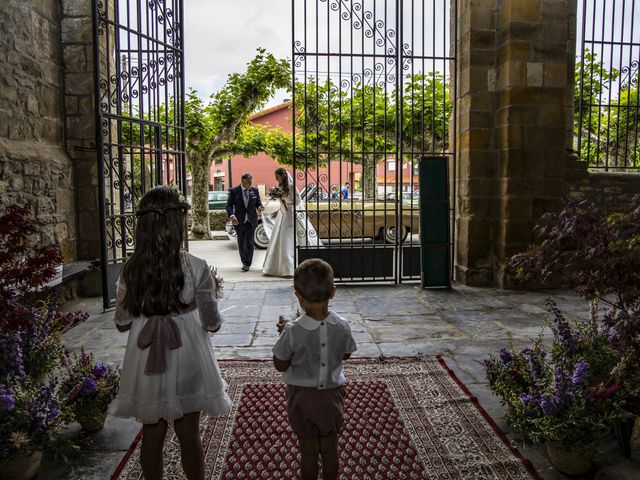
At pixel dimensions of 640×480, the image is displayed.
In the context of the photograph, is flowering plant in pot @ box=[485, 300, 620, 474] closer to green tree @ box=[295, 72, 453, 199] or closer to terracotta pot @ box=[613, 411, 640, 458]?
terracotta pot @ box=[613, 411, 640, 458]

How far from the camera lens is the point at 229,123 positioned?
13.3 m

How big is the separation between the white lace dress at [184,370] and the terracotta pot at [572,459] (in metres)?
1.51

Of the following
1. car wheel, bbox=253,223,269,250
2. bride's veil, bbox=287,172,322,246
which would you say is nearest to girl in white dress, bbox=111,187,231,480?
bride's veil, bbox=287,172,322,246

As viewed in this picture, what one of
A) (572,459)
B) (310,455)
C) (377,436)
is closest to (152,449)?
(310,455)

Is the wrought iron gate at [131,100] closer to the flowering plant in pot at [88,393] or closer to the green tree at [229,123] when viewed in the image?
the flowering plant in pot at [88,393]

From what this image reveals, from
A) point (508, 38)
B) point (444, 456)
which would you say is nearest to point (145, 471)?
point (444, 456)

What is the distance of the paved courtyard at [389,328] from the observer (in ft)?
8.67

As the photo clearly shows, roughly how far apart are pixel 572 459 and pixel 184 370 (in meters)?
1.75

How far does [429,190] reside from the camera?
21.8 feet

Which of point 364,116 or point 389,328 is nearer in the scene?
point 389,328

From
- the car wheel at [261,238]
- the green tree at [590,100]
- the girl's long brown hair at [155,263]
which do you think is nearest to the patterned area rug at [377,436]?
the girl's long brown hair at [155,263]

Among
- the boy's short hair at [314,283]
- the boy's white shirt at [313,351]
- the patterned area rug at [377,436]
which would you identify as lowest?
the patterned area rug at [377,436]

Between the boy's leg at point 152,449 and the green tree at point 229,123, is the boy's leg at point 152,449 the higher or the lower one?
the lower one

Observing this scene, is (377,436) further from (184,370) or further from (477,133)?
(477,133)
